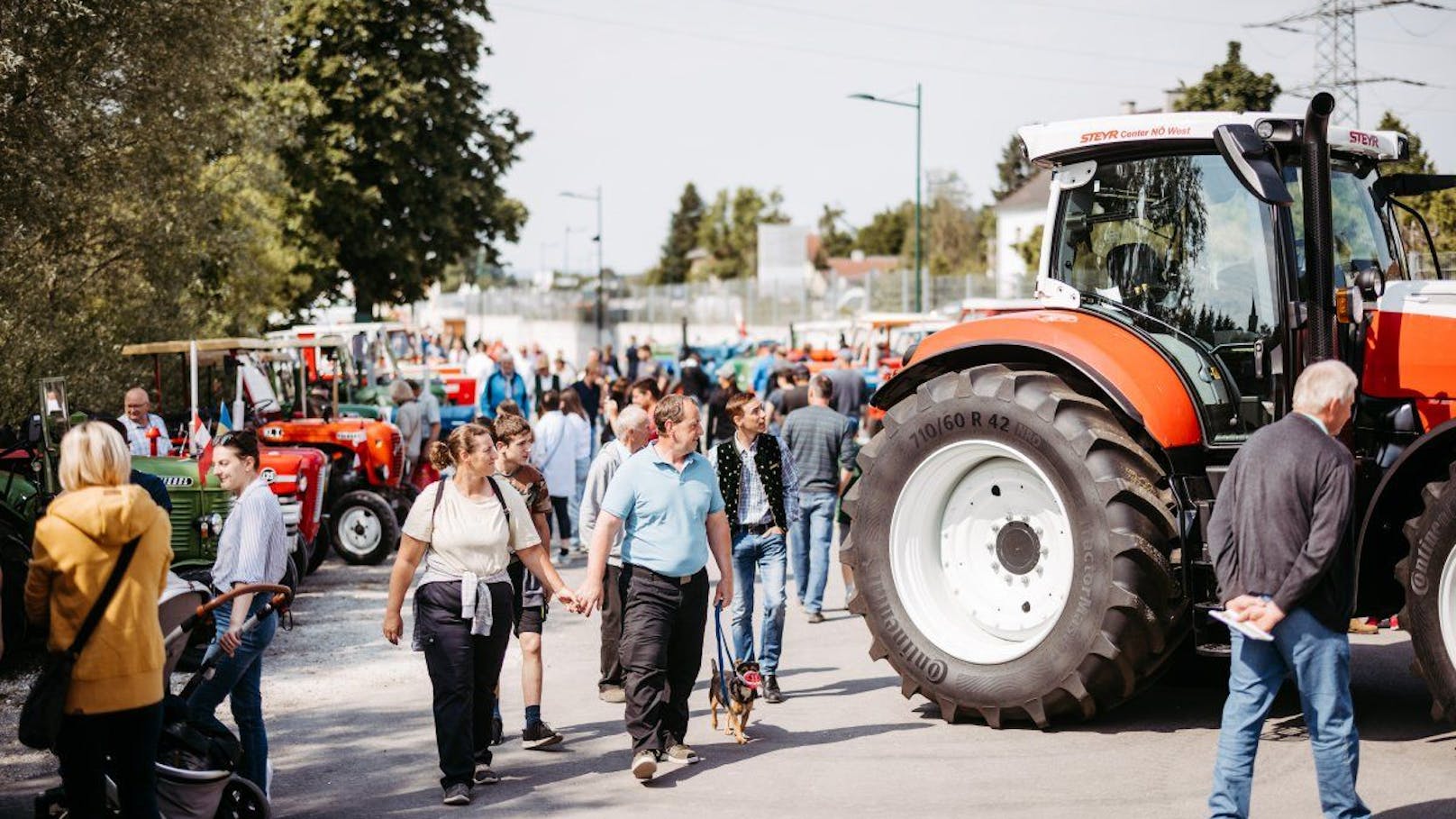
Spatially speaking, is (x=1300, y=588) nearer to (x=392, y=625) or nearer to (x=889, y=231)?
(x=392, y=625)

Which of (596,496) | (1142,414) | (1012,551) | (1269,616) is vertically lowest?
(1012,551)

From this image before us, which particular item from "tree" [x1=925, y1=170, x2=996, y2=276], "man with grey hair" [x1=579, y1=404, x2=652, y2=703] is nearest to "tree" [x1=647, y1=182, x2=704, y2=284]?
"tree" [x1=925, y1=170, x2=996, y2=276]

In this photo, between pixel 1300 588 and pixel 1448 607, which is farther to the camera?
pixel 1448 607

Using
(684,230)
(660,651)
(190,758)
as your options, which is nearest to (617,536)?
(660,651)

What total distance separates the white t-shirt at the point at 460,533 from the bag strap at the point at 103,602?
1.81 metres

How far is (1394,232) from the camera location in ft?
28.9

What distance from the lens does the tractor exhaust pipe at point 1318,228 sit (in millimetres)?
7449

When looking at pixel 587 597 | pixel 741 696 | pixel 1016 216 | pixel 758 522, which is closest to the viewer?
pixel 587 597

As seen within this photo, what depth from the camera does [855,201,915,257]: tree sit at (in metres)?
128

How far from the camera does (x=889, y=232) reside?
130 metres

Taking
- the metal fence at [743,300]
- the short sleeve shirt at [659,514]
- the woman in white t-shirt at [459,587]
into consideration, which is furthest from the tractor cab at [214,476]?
the metal fence at [743,300]

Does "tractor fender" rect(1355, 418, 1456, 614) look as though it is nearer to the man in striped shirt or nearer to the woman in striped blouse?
the woman in striped blouse

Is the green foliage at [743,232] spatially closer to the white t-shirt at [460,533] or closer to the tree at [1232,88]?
the tree at [1232,88]

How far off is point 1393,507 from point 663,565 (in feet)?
11.0
